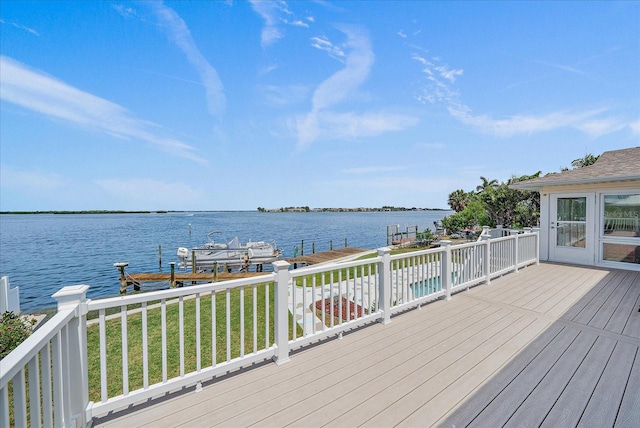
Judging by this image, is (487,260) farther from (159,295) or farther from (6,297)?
(6,297)

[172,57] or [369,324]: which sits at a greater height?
[172,57]

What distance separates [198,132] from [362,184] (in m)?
25.7

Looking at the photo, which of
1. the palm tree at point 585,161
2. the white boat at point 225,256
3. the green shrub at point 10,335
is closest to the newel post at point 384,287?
the green shrub at point 10,335

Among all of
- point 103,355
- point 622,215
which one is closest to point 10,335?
point 103,355

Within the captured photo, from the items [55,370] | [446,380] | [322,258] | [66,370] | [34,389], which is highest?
[34,389]

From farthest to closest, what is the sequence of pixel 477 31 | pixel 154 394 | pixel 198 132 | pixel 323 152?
pixel 323 152 → pixel 198 132 → pixel 477 31 → pixel 154 394

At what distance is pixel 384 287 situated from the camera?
11.8 ft

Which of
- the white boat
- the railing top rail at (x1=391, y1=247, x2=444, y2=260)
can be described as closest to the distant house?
the railing top rail at (x1=391, y1=247, x2=444, y2=260)

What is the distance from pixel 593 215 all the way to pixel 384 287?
6691 millimetres

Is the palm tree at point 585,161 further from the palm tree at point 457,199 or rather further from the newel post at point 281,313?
the newel post at point 281,313

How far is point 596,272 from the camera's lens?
6172 mm

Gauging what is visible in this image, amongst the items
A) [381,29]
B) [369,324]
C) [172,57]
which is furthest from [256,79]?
[369,324]

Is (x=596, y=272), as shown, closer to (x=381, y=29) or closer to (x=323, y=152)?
(x=381, y=29)

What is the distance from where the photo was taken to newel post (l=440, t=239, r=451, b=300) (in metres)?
4.48
